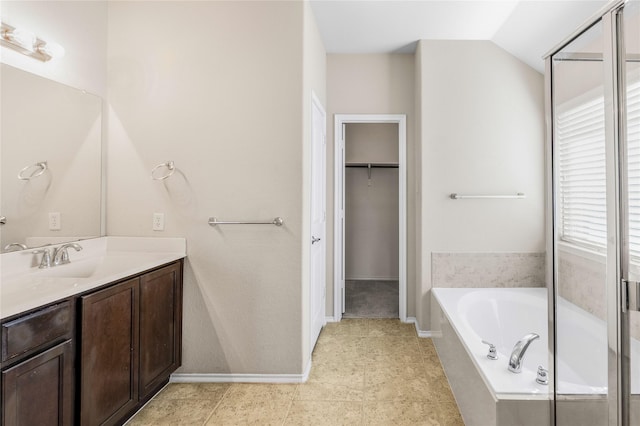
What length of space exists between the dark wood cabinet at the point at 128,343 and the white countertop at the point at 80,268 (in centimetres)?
7

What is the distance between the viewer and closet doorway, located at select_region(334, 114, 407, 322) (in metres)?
3.51

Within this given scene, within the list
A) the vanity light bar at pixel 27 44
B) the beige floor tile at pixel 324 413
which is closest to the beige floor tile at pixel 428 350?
the beige floor tile at pixel 324 413

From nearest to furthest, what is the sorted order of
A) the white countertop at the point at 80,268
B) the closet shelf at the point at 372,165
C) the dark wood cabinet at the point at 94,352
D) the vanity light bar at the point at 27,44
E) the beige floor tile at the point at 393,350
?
1. the dark wood cabinet at the point at 94,352
2. the white countertop at the point at 80,268
3. the vanity light bar at the point at 27,44
4. the beige floor tile at the point at 393,350
5. the closet shelf at the point at 372,165

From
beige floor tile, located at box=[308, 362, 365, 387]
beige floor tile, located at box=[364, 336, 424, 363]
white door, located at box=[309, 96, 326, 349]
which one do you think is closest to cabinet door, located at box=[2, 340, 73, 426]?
beige floor tile, located at box=[308, 362, 365, 387]

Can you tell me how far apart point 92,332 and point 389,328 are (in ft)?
8.07

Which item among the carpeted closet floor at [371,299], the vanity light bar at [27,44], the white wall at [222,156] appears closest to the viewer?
the vanity light bar at [27,44]

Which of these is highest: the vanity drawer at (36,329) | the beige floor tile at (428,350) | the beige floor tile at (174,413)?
the vanity drawer at (36,329)

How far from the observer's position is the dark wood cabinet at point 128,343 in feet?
5.26

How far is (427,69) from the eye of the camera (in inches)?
125

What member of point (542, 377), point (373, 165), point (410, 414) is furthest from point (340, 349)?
point (373, 165)

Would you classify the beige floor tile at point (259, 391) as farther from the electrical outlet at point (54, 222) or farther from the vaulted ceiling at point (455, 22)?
the vaulted ceiling at point (455, 22)

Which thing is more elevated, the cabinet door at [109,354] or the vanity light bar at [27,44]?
the vanity light bar at [27,44]

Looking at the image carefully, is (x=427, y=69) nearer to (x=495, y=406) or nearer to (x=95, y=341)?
(x=495, y=406)

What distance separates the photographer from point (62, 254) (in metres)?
1.96
